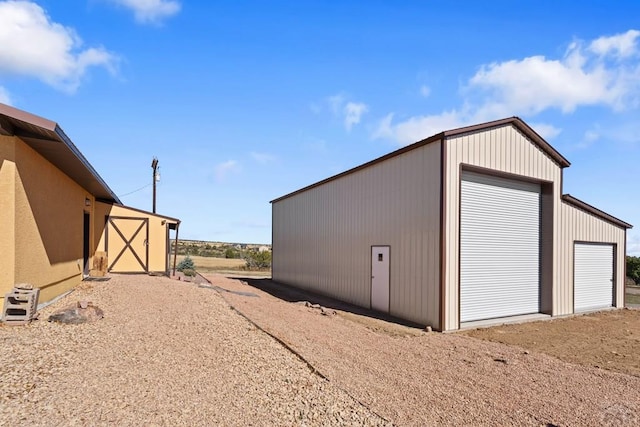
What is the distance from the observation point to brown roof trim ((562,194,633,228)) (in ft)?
45.9

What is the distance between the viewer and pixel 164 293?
10.8m

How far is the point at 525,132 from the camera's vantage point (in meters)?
12.6

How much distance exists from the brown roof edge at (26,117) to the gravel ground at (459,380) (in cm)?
520

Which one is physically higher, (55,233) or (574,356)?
(55,233)

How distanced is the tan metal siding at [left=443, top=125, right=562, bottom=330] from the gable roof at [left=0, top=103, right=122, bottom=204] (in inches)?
344

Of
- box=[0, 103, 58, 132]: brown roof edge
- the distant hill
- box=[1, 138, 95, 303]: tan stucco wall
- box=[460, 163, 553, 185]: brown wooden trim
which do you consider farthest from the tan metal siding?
the distant hill

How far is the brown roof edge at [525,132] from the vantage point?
10.8 m

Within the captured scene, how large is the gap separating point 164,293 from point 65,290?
2.57 meters

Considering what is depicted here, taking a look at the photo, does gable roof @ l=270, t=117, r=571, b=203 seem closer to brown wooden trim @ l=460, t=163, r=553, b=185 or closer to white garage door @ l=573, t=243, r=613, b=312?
brown wooden trim @ l=460, t=163, r=553, b=185

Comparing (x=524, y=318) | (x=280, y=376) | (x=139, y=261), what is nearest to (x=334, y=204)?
(x=524, y=318)

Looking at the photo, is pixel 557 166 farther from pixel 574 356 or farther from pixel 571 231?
pixel 574 356

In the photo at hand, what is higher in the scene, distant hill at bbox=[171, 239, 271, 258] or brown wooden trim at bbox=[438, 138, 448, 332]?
brown wooden trim at bbox=[438, 138, 448, 332]

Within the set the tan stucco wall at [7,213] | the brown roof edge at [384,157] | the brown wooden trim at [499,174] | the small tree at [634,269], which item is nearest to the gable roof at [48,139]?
the tan stucco wall at [7,213]

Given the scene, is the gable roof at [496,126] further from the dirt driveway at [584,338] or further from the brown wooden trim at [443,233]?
the dirt driveway at [584,338]
